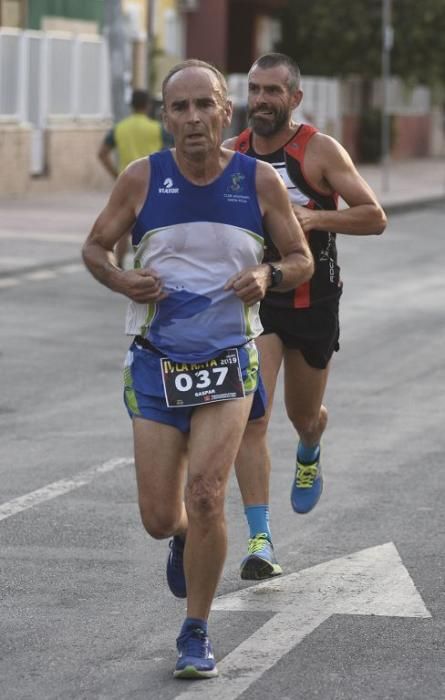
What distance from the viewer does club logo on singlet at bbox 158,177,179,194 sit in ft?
19.4

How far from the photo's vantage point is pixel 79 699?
5.46 metres

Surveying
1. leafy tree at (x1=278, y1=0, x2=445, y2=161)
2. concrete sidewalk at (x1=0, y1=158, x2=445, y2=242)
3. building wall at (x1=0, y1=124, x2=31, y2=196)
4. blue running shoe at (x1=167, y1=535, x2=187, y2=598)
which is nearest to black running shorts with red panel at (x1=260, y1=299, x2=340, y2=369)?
blue running shoe at (x1=167, y1=535, x2=187, y2=598)

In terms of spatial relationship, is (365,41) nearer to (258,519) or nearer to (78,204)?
(78,204)

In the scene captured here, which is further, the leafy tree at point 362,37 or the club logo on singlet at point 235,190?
the leafy tree at point 362,37

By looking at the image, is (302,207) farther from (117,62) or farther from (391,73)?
(391,73)

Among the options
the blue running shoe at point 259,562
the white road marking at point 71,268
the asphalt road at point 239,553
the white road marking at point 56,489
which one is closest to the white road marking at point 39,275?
the white road marking at point 71,268

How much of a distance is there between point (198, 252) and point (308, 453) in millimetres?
2426

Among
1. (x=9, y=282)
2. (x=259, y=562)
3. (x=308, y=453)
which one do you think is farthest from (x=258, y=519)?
(x=9, y=282)

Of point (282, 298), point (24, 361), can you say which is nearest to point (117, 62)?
point (24, 361)

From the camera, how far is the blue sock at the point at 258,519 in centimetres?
715

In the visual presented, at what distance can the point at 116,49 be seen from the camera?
27.3 meters

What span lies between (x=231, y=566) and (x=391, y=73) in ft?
153

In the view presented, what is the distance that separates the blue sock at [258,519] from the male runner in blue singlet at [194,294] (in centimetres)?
115

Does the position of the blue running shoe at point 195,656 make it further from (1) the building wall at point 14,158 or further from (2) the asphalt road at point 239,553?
(1) the building wall at point 14,158
